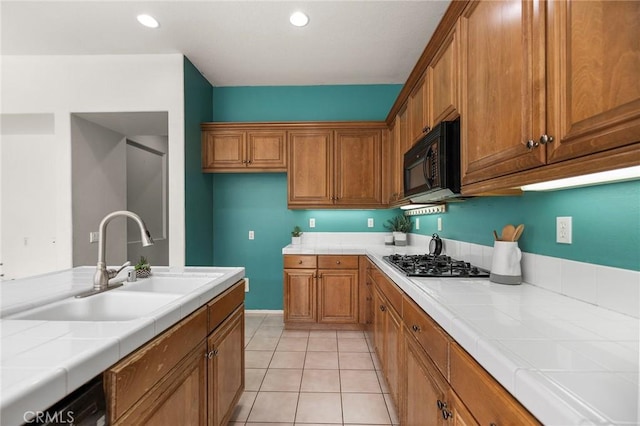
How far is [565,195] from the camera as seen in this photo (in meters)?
1.22

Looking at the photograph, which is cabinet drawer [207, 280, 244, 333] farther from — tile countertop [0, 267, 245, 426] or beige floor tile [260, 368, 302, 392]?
beige floor tile [260, 368, 302, 392]

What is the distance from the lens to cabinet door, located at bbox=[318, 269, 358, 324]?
124 inches

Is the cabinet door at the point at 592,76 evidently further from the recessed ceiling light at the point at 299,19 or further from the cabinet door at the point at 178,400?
the recessed ceiling light at the point at 299,19

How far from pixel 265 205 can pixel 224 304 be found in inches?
90.8

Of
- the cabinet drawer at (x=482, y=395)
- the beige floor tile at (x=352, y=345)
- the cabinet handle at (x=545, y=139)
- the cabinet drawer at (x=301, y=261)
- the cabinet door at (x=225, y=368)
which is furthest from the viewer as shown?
the cabinet drawer at (x=301, y=261)

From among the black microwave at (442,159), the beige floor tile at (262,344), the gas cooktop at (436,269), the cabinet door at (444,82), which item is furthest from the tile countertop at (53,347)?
the beige floor tile at (262,344)

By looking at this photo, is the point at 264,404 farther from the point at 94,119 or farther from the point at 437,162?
the point at 94,119

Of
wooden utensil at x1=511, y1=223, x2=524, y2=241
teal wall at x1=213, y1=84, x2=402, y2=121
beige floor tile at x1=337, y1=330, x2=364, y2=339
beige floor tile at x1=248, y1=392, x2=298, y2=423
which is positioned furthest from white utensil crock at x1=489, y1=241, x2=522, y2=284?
teal wall at x1=213, y1=84, x2=402, y2=121

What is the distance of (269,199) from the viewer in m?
3.76

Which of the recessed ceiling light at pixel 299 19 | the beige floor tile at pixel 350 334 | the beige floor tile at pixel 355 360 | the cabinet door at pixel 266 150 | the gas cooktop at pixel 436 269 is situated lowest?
the beige floor tile at pixel 350 334

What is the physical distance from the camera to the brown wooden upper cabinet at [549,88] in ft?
2.26

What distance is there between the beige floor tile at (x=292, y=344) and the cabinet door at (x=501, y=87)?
2.17 m

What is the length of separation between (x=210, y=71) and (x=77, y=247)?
2398 mm

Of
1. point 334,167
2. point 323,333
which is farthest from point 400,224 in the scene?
point 323,333
